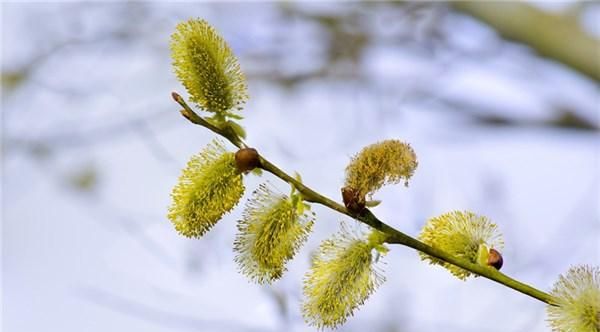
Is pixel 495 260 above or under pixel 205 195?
above

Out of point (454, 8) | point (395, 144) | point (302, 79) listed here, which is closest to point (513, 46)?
point (454, 8)

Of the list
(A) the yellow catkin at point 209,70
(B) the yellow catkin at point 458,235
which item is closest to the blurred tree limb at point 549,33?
(B) the yellow catkin at point 458,235

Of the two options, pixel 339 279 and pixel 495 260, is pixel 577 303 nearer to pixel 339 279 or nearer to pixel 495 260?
pixel 495 260

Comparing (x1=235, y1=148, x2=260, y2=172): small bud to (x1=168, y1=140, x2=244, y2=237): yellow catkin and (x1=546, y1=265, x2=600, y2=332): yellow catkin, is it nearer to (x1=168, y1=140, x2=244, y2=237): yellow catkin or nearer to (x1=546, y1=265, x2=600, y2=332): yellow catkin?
(x1=168, y1=140, x2=244, y2=237): yellow catkin

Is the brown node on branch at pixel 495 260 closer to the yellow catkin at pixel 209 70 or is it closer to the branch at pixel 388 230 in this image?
the branch at pixel 388 230

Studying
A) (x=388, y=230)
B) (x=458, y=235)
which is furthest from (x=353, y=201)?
(x=458, y=235)

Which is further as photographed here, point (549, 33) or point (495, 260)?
point (549, 33)

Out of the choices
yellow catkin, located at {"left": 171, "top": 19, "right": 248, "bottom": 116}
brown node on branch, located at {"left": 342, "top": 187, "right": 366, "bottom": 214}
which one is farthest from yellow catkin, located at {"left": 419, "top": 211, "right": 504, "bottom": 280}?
yellow catkin, located at {"left": 171, "top": 19, "right": 248, "bottom": 116}
